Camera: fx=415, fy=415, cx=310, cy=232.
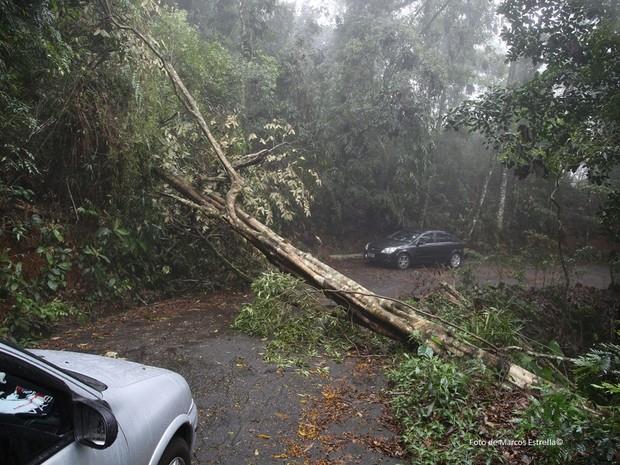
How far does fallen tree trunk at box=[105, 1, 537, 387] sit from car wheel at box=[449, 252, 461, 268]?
38.1 ft

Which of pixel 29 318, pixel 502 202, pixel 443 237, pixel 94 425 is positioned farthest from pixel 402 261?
pixel 94 425

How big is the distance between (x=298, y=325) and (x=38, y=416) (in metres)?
4.87

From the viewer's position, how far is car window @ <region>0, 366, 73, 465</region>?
166 cm

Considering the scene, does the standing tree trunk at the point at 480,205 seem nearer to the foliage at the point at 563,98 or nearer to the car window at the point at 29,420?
the foliage at the point at 563,98

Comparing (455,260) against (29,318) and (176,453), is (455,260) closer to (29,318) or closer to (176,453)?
(29,318)

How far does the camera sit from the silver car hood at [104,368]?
8.02 feet

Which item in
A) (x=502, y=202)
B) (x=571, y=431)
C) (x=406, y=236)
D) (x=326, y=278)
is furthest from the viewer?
(x=502, y=202)

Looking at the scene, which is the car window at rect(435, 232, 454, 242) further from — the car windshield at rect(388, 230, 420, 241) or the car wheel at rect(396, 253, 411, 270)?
the car wheel at rect(396, 253, 411, 270)

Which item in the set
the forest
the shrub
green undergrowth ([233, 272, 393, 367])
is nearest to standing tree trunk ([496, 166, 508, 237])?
the forest

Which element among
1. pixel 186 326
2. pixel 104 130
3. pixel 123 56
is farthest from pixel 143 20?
pixel 186 326

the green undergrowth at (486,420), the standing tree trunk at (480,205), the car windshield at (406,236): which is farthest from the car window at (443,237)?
the green undergrowth at (486,420)

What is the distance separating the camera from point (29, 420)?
1.79m

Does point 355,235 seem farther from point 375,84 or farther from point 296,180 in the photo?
point 296,180

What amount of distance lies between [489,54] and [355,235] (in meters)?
15.3
